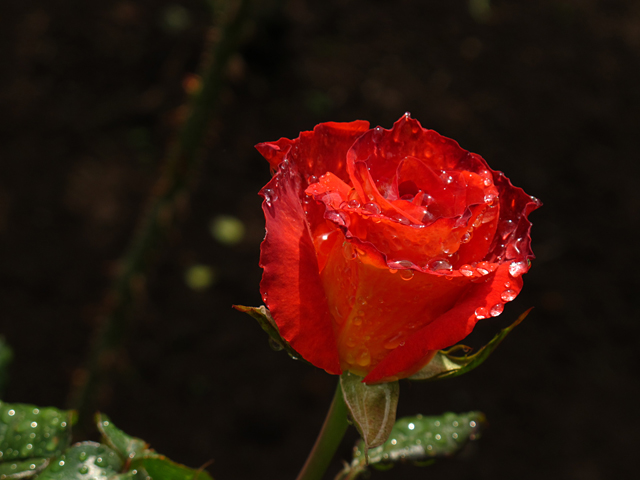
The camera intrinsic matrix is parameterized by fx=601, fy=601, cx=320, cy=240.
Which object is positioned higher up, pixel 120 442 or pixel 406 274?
pixel 406 274

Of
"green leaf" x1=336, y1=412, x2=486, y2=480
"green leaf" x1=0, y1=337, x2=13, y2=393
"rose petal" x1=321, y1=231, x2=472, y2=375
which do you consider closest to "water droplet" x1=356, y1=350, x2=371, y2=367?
"rose petal" x1=321, y1=231, x2=472, y2=375

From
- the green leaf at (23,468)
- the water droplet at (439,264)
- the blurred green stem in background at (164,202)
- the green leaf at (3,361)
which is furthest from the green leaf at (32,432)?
the blurred green stem in background at (164,202)

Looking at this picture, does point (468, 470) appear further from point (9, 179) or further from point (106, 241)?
point (9, 179)

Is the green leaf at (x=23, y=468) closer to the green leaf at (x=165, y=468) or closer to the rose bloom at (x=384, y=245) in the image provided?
the green leaf at (x=165, y=468)

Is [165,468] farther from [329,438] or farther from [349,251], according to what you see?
[349,251]

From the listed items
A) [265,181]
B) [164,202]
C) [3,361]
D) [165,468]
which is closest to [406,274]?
[165,468]

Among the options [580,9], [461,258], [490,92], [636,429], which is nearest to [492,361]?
[636,429]
